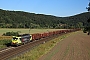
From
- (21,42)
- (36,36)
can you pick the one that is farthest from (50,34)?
(21,42)

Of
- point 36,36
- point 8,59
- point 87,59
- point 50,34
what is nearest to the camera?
point 87,59

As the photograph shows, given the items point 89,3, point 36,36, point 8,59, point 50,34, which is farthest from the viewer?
point 50,34

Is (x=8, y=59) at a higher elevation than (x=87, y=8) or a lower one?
lower

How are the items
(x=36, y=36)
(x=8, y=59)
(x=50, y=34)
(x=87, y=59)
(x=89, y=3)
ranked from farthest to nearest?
(x=50, y=34) → (x=36, y=36) → (x=89, y=3) → (x=8, y=59) → (x=87, y=59)

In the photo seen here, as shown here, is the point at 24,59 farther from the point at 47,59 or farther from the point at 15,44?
the point at 15,44

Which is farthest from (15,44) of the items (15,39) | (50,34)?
(50,34)

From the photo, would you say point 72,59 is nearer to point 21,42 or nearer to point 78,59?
point 78,59

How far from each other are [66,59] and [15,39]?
24.6 m

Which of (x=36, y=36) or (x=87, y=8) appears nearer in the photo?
(x=87, y=8)

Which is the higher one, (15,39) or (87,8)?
(87,8)

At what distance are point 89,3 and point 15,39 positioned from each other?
19040mm

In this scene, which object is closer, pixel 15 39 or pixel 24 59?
pixel 24 59

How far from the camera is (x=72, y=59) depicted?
27484mm

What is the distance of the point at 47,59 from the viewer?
90.4 feet
